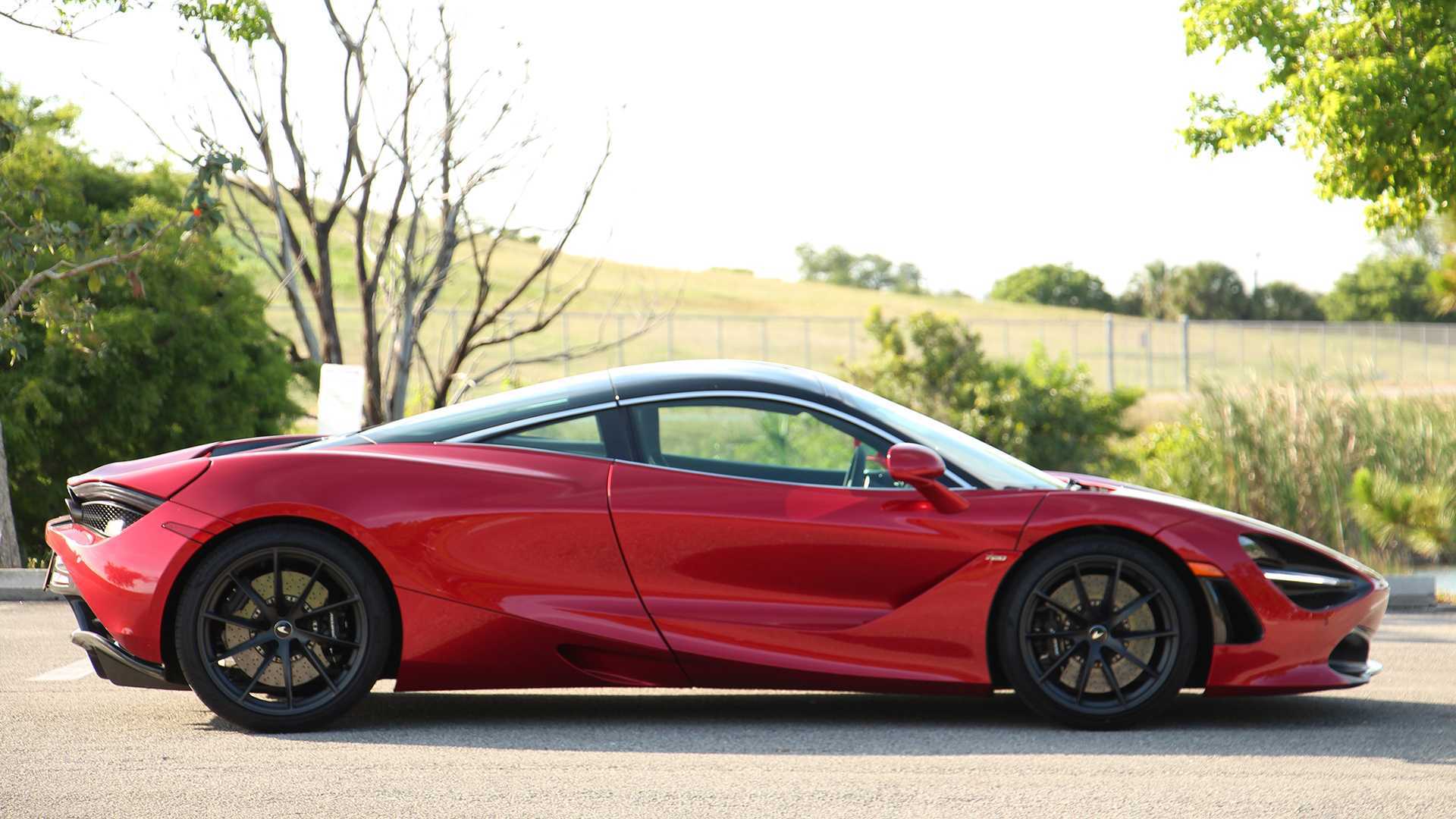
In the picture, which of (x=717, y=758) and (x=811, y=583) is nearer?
(x=717, y=758)

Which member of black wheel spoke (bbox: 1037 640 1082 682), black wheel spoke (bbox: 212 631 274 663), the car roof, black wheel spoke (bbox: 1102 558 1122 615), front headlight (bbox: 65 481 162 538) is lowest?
black wheel spoke (bbox: 1037 640 1082 682)

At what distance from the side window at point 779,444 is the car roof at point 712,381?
2.4 inches

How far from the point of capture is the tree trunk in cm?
1106

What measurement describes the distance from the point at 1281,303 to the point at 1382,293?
5950mm

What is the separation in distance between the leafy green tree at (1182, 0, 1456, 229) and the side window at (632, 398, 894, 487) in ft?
31.0

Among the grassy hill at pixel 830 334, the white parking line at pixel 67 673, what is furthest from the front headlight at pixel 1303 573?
the grassy hill at pixel 830 334

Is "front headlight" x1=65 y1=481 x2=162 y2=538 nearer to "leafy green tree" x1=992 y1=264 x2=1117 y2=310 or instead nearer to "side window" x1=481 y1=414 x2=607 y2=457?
"side window" x1=481 y1=414 x2=607 y2=457

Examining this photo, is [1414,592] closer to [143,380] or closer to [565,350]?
[565,350]

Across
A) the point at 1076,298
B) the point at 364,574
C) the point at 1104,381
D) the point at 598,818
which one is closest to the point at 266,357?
the point at 364,574

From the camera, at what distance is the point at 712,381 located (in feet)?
19.1

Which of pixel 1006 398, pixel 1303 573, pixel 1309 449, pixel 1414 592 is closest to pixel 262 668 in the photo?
pixel 1303 573

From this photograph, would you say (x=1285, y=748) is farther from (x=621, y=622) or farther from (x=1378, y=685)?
(x=621, y=622)

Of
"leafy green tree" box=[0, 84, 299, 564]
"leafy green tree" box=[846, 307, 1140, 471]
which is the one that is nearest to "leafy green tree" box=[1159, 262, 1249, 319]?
"leafy green tree" box=[846, 307, 1140, 471]

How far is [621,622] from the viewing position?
5.48 metres
